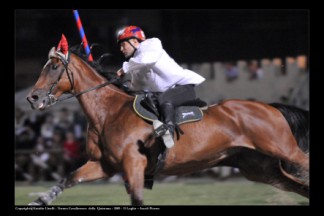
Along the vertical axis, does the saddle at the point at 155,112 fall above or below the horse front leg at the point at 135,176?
above

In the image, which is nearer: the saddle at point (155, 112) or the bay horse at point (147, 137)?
the bay horse at point (147, 137)

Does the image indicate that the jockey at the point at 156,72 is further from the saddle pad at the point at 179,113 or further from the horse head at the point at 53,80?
the horse head at the point at 53,80

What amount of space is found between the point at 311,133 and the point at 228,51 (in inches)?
269

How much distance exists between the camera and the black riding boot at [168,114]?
7.80 m

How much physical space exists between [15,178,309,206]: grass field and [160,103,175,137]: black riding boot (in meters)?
3.11

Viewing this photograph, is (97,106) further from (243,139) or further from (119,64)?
(119,64)

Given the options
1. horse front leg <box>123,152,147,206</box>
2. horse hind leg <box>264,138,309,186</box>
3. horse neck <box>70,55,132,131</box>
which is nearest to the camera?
horse front leg <box>123,152,147,206</box>

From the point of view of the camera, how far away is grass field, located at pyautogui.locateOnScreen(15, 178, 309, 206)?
11.2 m

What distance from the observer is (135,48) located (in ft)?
26.5

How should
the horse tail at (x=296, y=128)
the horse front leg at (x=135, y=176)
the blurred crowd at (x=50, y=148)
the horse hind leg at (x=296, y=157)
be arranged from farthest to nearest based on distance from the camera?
1. the blurred crowd at (x=50, y=148)
2. the horse tail at (x=296, y=128)
3. the horse hind leg at (x=296, y=157)
4. the horse front leg at (x=135, y=176)

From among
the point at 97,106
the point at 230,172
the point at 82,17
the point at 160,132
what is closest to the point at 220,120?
the point at 160,132

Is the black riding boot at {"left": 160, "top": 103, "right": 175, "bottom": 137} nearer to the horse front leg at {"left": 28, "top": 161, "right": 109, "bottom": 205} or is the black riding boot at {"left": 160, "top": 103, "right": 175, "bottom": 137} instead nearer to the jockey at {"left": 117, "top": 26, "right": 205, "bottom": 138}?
the jockey at {"left": 117, "top": 26, "right": 205, "bottom": 138}

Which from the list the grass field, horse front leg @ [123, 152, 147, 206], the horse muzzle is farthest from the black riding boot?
the grass field

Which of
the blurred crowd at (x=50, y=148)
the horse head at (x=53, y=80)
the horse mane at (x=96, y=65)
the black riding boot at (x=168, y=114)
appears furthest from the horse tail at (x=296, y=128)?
the blurred crowd at (x=50, y=148)
